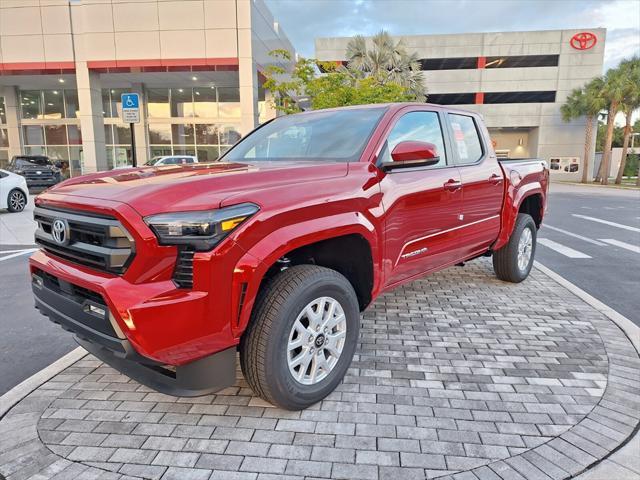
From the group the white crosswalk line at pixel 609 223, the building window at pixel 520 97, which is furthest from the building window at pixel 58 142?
the building window at pixel 520 97

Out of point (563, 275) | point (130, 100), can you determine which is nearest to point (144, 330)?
point (563, 275)

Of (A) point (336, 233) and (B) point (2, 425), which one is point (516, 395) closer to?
(A) point (336, 233)

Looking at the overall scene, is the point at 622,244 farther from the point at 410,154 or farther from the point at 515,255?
the point at 410,154

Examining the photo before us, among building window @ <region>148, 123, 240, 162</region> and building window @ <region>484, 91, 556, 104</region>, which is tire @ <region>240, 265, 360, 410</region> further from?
building window @ <region>484, 91, 556, 104</region>

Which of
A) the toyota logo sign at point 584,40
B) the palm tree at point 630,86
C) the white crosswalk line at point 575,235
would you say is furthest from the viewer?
the toyota logo sign at point 584,40

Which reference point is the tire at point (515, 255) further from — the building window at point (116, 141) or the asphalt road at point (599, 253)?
the building window at point (116, 141)

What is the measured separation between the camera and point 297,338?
278cm

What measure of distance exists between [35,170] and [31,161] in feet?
2.51

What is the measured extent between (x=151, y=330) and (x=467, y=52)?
43450 mm

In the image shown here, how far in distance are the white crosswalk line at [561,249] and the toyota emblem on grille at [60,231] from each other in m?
7.70

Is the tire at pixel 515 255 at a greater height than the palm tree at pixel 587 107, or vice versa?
the palm tree at pixel 587 107

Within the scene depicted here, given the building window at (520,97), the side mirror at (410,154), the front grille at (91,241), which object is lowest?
the front grille at (91,241)

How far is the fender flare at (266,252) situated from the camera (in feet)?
7.79

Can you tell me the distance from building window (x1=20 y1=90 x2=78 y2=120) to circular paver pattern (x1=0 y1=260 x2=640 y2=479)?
3012 cm
